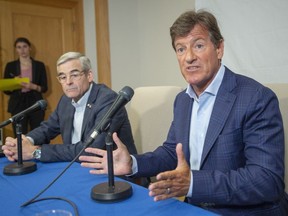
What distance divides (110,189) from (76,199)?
11cm

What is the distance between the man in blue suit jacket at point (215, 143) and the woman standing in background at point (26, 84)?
2200 millimetres

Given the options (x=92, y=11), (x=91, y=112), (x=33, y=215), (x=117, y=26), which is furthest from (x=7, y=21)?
(x=33, y=215)

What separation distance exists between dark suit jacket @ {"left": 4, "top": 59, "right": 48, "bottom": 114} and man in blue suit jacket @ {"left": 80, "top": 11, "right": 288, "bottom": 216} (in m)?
2.26

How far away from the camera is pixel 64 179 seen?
1104 mm

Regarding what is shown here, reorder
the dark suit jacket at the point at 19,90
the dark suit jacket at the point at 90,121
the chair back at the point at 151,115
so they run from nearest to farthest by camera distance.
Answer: the dark suit jacket at the point at 90,121
the chair back at the point at 151,115
the dark suit jacket at the point at 19,90

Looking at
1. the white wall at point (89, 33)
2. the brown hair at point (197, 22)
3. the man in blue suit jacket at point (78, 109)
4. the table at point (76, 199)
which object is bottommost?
the table at point (76, 199)

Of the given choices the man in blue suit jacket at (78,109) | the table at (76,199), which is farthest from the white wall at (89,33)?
the table at (76,199)

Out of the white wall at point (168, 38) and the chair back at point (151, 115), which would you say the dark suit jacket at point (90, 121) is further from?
the white wall at point (168, 38)

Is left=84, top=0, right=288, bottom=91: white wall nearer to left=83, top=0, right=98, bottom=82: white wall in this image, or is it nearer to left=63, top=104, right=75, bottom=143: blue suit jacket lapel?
left=83, top=0, right=98, bottom=82: white wall

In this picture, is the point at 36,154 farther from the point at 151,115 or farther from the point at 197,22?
the point at 197,22

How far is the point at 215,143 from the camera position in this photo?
1.09 metres

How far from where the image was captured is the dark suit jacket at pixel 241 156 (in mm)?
932

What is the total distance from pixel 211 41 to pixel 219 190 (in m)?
0.61

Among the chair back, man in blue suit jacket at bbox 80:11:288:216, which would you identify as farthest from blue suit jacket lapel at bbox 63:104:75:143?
man in blue suit jacket at bbox 80:11:288:216
